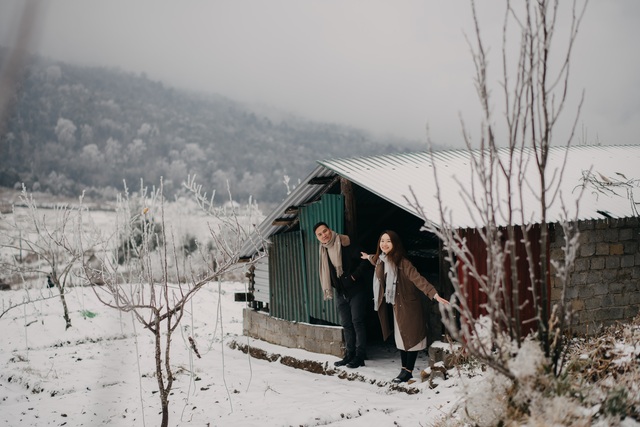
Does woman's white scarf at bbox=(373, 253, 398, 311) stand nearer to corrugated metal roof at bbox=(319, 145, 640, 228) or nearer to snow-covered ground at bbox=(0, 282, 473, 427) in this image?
corrugated metal roof at bbox=(319, 145, 640, 228)

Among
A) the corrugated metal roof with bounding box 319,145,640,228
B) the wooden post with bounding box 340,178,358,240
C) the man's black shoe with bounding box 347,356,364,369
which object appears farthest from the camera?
the wooden post with bounding box 340,178,358,240

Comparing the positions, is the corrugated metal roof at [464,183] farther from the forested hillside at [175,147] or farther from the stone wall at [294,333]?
the forested hillside at [175,147]

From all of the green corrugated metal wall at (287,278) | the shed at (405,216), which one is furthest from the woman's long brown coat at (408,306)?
the green corrugated metal wall at (287,278)

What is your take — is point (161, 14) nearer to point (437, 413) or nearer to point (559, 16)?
point (559, 16)

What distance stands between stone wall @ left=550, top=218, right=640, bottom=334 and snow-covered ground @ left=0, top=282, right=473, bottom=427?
2.64m

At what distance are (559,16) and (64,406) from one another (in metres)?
8.16

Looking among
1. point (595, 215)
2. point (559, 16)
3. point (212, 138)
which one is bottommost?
point (595, 215)

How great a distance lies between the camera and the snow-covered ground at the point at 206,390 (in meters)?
6.35

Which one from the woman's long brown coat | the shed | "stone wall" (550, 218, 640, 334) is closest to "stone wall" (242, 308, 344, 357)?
the shed

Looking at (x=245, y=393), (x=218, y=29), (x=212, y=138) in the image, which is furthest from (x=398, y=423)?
(x=212, y=138)

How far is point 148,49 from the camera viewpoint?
1.68m

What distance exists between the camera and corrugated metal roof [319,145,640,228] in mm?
7324

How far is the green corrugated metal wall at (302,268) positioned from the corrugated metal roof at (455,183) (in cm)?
44

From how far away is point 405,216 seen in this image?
11.1m
